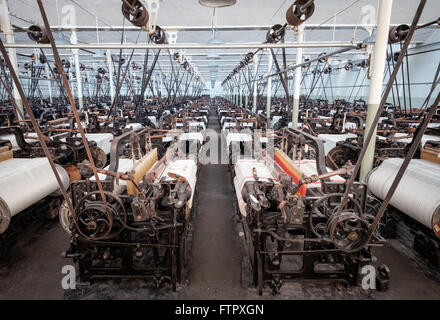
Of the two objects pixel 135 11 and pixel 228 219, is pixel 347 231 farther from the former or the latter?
pixel 135 11

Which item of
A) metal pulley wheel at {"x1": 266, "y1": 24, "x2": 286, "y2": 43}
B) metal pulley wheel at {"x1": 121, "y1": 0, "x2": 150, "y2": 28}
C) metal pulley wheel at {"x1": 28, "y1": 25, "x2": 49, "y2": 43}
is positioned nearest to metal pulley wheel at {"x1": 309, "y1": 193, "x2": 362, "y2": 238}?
metal pulley wheel at {"x1": 121, "y1": 0, "x2": 150, "y2": 28}

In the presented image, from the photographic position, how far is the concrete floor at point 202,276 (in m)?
3.03

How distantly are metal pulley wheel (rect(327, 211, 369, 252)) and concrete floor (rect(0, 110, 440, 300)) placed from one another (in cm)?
67

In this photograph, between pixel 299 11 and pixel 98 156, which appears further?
pixel 98 156

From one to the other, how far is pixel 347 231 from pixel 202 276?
177 cm

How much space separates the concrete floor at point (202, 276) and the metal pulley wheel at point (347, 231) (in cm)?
67

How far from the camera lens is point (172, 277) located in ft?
9.98

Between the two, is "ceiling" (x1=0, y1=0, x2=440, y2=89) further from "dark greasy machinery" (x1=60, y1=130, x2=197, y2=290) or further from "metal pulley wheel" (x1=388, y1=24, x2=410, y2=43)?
"dark greasy machinery" (x1=60, y1=130, x2=197, y2=290)

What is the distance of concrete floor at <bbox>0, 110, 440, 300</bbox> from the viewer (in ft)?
9.93

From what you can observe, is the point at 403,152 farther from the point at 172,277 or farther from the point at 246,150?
the point at 172,277

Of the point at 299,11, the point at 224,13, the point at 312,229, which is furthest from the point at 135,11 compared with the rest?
the point at 224,13

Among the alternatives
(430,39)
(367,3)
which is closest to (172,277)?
(367,3)

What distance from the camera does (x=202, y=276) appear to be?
336cm

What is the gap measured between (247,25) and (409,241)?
31.6 ft
